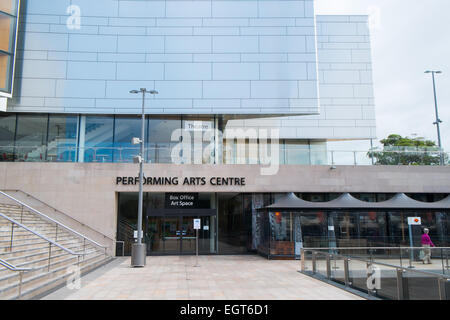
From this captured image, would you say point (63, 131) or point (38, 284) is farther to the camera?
point (63, 131)

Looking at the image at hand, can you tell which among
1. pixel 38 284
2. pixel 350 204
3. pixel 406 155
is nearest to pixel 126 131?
pixel 350 204

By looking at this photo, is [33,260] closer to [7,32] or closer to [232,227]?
[232,227]

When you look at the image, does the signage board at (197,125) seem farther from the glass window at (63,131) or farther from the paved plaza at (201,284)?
the paved plaza at (201,284)

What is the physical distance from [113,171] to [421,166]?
744 inches

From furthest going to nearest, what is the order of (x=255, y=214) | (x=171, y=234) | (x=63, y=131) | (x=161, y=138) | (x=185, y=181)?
(x=63, y=131), (x=161, y=138), (x=255, y=214), (x=171, y=234), (x=185, y=181)

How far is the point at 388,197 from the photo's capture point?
24.3 metres

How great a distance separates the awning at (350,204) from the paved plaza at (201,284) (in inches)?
165

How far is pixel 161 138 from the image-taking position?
24469 millimetres

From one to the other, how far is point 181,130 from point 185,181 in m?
3.77

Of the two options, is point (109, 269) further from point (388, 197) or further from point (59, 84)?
point (388, 197)

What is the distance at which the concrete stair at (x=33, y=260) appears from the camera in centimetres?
975

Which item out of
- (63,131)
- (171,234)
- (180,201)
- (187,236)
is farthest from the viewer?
(63,131)

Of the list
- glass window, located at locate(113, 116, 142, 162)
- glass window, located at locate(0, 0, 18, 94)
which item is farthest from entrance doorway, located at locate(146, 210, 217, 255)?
glass window, located at locate(0, 0, 18, 94)

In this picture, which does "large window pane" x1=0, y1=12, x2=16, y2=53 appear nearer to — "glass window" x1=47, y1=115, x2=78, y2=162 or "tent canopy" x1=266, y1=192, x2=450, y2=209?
"glass window" x1=47, y1=115, x2=78, y2=162
